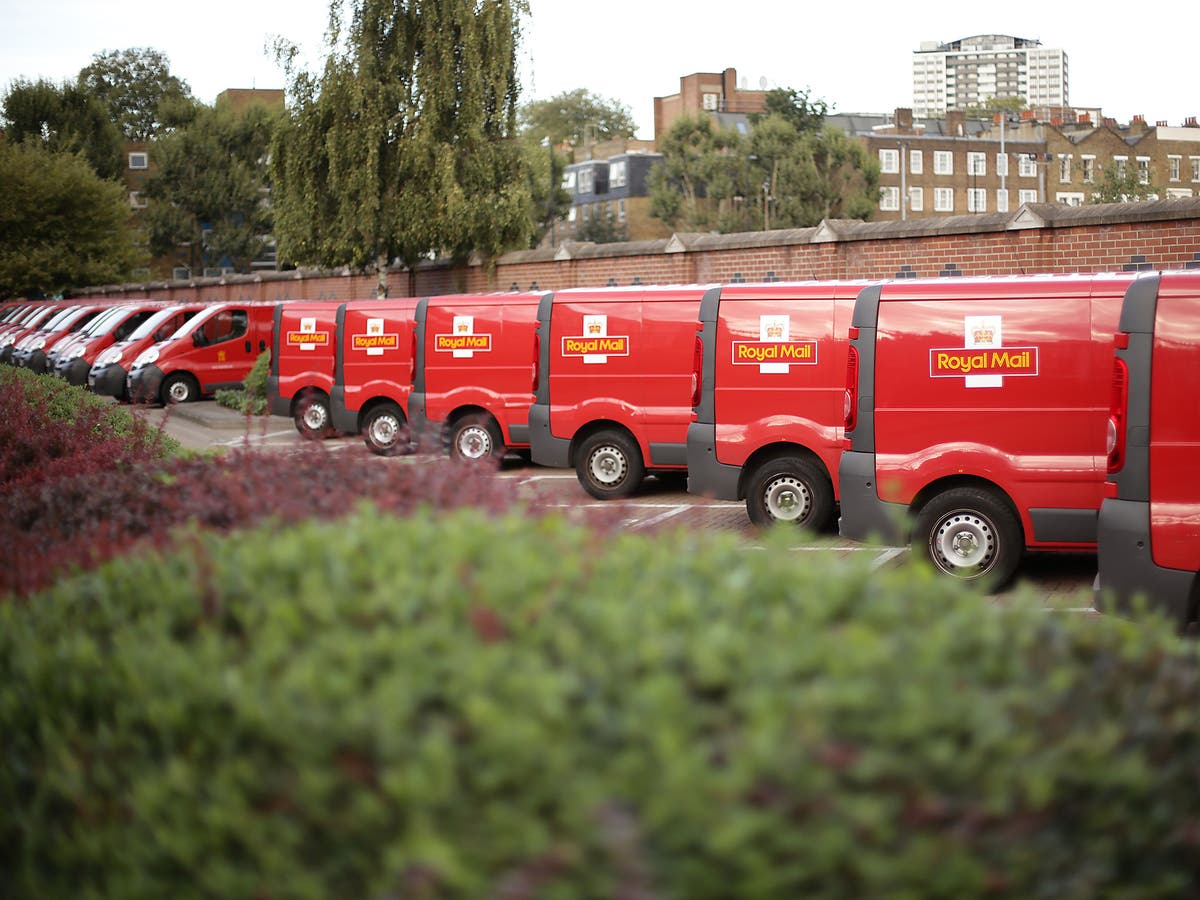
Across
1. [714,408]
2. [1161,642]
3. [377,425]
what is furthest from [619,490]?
[1161,642]

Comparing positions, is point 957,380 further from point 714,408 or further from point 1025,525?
point 714,408

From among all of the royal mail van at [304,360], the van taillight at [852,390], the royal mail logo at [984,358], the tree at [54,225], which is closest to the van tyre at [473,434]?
the royal mail van at [304,360]

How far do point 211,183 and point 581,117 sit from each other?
56790 mm

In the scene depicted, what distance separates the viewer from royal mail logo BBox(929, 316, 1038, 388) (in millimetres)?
9828

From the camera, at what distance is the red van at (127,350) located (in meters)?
27.9

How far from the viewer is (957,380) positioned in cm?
998

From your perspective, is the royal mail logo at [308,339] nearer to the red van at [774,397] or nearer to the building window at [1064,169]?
the red van at [774,397]

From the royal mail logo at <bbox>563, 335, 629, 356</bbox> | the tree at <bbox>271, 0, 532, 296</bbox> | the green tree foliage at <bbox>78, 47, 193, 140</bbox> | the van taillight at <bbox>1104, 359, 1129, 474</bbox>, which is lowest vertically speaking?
the van taillight at <bbox>1104, 359, 1129, 474</bbox>

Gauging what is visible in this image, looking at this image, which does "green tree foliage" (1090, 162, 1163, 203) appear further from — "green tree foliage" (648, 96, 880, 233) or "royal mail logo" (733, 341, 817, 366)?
"royal mail logo" (733, 341, 817, 366)

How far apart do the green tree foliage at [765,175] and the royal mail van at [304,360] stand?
49.7 meters

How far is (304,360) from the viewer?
21.4 meters

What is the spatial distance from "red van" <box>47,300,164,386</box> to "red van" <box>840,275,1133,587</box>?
22.4 meters

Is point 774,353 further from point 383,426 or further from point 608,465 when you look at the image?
point 383,426

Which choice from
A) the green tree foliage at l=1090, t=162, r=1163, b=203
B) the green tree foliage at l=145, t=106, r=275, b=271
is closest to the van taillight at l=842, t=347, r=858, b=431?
the green tree foliage at l=1090, t=162, r=1163, b=203
